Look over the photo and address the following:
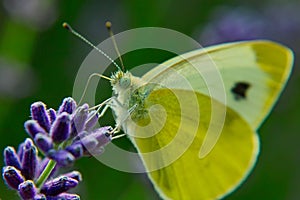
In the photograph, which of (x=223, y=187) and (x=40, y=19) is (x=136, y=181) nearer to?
(x=223, y=187)

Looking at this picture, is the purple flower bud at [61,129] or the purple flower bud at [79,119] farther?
the purple flower bud at [79,119]

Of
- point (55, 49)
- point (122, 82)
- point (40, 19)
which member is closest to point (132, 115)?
point (122, 82)

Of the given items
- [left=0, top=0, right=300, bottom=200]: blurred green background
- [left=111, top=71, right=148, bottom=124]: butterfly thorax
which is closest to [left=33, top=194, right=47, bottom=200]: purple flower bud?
[left=111, top=71, right=148, bottom=124]: butterfly thorax

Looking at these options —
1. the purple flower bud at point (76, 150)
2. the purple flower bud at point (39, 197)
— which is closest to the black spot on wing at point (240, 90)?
the purple flower bud at point (76, 150)

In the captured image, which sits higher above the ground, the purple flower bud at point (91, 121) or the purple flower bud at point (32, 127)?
the purple flower bud at point (32, 127)

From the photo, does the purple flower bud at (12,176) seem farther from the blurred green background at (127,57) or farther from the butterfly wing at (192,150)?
the blurred green background at (127,57)

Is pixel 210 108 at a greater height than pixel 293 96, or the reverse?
pixel 210 108

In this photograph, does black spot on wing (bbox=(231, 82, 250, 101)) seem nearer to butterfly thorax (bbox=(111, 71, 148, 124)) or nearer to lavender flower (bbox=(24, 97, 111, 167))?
butterfly thorax (bbox=(111, 71, 148, 124))
